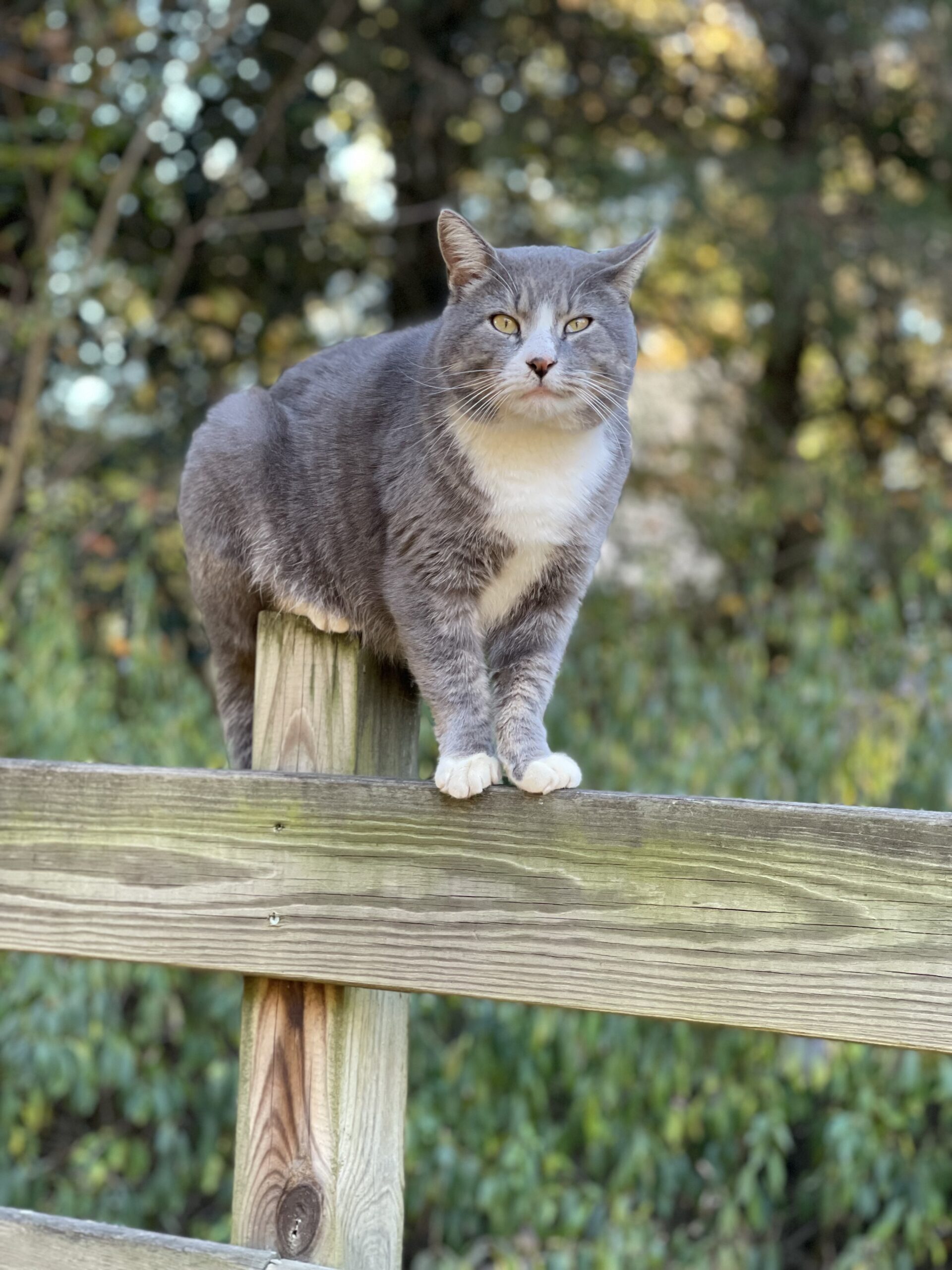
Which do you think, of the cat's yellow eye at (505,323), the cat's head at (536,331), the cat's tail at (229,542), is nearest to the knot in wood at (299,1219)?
the cat's tail at (229,542)

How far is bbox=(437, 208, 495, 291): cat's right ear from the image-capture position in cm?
171

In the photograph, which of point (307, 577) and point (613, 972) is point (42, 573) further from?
point (613, 972)

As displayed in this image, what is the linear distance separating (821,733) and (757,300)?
280cm

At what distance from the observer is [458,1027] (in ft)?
9.83

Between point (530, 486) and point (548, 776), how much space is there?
1.49 feet

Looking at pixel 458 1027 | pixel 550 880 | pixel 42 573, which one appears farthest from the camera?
pixel 42 573

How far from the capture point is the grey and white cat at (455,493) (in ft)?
5.27

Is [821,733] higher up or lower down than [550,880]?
higher up

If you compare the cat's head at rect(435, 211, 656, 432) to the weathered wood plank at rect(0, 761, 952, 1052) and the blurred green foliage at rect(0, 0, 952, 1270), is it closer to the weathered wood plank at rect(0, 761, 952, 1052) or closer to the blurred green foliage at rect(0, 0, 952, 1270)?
the weathered wood plank at rect(0, 761, 952, 1052)

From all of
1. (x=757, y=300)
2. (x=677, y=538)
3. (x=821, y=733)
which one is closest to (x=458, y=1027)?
(x=821, y=733)

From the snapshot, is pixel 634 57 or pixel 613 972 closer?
pixel 613 972

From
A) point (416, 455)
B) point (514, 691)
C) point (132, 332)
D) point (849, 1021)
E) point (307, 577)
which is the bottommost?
point (849, 1021)

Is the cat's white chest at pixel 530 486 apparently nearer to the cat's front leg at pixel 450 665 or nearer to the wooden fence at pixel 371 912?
the cat's front leg at pixel 450 665

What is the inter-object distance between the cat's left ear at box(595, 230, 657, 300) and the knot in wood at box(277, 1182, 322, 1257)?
1.14 meters
